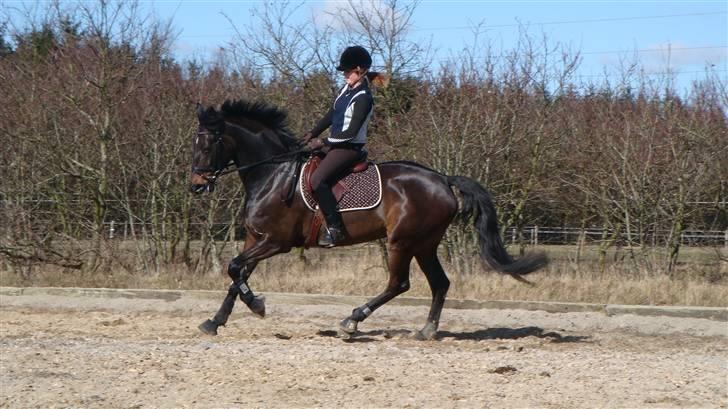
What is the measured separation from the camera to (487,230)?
34.8 ft

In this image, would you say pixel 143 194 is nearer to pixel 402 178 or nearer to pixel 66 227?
pixel 66 227

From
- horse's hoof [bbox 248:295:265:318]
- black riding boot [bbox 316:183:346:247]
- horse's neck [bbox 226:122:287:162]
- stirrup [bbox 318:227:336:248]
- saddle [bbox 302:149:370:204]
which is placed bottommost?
horse's hoof [bbox 248:295:265:318]

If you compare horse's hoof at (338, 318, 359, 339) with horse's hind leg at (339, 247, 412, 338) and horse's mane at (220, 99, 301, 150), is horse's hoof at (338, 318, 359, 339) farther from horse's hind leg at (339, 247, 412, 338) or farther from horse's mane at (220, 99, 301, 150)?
horse's mane at (220, 99, 301, 150)

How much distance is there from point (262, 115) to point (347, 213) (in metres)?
1.57

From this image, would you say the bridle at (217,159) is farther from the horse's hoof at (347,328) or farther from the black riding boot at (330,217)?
the horse's hoof at (347,328)

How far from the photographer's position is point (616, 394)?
23.7 ft

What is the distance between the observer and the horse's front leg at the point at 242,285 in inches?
404

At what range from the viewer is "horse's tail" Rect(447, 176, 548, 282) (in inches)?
417

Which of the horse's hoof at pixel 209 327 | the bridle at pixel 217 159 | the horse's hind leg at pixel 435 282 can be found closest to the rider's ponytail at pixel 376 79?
the bridle at pixel 217 159

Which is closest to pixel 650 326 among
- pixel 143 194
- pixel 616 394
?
pixel 616 394

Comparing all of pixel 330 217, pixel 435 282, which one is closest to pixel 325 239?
pixel 330 217

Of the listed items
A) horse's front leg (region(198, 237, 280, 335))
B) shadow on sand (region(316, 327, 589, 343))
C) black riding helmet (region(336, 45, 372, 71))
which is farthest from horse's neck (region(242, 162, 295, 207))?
shadow on sand (region(316, 327, 589, 343))

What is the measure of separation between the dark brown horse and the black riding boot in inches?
5.0

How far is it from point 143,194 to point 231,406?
9591 mm
